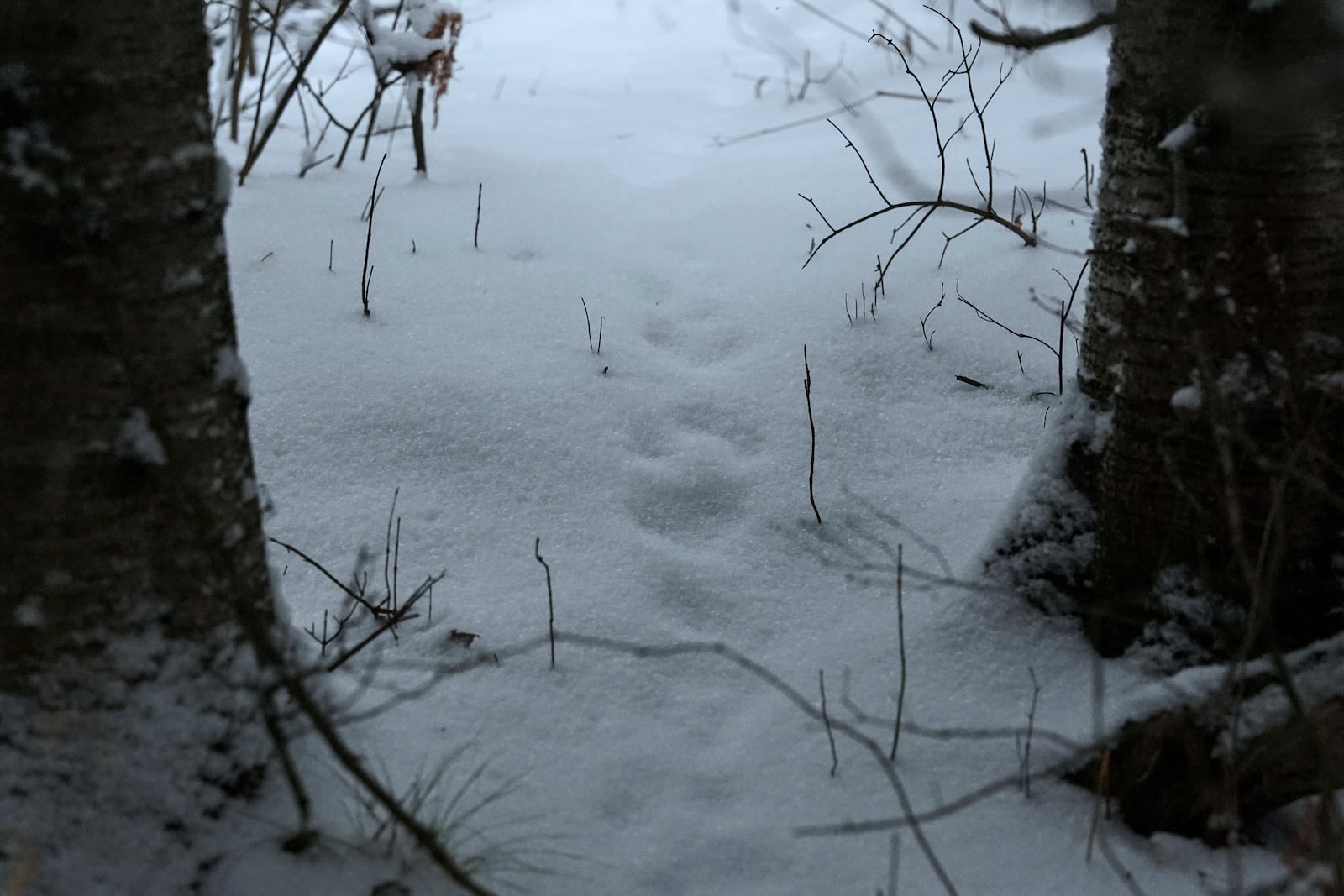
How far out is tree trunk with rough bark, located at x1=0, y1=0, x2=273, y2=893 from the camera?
1008 mm

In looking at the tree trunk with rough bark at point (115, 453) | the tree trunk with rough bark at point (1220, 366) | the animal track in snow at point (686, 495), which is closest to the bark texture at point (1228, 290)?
the tree trunk with rough bark at point (1220, 366)

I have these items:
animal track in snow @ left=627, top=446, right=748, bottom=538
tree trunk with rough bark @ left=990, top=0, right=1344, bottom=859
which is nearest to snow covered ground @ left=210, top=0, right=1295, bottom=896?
animal track in snow @ left=627, top=446, right=748, bottom=538

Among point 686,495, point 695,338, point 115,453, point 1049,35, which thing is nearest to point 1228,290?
point 1049,35

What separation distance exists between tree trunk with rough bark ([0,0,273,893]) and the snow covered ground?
158 mm

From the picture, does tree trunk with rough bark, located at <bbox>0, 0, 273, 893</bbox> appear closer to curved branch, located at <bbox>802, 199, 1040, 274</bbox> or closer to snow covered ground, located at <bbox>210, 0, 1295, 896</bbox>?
snow covered ground, located at <bbox>210, 0, 1295, 896</bbox>

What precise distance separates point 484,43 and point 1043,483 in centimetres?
619

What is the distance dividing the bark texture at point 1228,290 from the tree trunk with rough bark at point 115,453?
3.55ft

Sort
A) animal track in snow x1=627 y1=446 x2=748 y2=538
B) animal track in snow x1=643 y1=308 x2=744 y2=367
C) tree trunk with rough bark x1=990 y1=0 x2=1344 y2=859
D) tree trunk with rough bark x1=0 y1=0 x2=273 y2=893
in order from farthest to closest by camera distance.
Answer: animal track in snow x1=643 y1=308 x2=744 y2=367
animal track in snow x1=627 y1=446 x2=748 y2=538
tree trunk with rough bark x1=990 y1=0 x2=1344 y2=859
tree trunk with rough bark x1=0 y1=0 x2=273 y2=893

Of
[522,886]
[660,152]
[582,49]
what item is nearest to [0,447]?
[522,886]

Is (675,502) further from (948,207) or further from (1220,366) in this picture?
(948,207)

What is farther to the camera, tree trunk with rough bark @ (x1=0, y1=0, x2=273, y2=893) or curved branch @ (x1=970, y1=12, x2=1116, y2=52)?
curved branch @ (x1=970, y1=12, x2=1116, y2=52)

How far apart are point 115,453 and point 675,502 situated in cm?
115

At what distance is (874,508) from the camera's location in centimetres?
201

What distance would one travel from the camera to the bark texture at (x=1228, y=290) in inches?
52.8
